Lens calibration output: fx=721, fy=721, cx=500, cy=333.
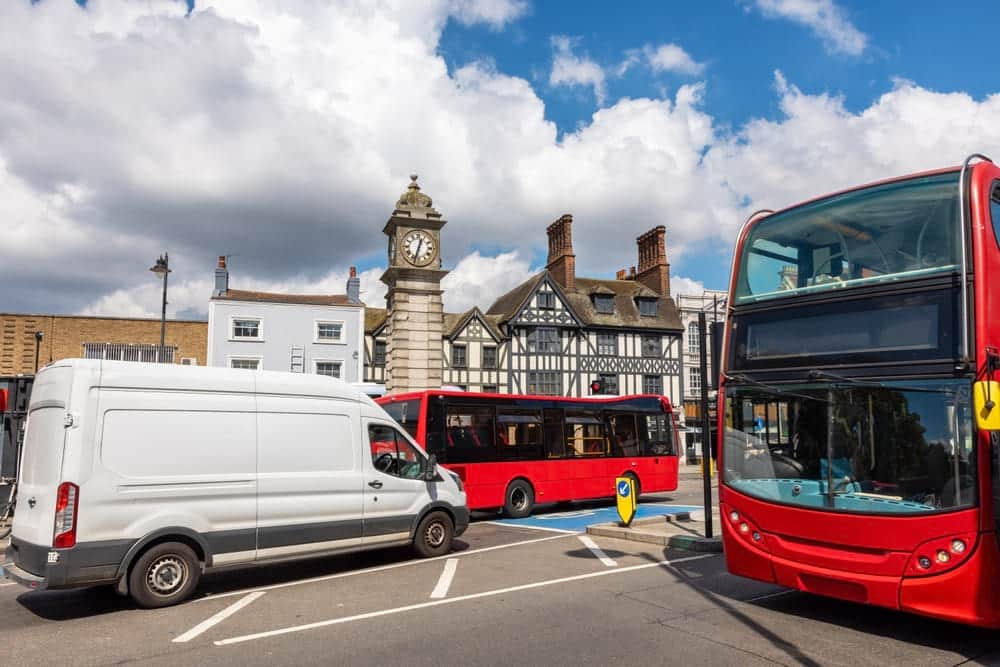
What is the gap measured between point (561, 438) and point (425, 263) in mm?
8364

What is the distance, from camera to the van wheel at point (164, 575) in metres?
7.50

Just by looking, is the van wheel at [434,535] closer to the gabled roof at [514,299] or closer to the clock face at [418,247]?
the clock face at [418,247]

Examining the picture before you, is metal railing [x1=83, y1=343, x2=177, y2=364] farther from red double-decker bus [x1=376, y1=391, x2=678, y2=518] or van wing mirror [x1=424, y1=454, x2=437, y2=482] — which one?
van wing mirror [x1=424, y1=454, x2=437, y2=482]

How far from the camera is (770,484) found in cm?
693

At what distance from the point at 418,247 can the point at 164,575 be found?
16.1 meters

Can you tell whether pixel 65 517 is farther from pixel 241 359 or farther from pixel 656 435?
pixel 241 359

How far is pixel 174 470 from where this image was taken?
7.88m

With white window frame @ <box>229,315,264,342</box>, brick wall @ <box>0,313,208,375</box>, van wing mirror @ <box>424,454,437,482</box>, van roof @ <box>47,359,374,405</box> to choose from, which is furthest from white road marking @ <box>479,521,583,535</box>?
brick wall @ <box>0,313,208,375</box>

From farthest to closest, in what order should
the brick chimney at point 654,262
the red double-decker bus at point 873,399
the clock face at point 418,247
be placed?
the brick chimney at point 654,262 < the clock face at point 418,247 < the red double-decker bus at point 873,399

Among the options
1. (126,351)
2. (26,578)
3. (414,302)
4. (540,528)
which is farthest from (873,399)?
(126,351)

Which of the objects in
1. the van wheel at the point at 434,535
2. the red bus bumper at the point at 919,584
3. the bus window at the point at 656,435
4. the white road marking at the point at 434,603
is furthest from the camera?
the bus window at the point at 656,435

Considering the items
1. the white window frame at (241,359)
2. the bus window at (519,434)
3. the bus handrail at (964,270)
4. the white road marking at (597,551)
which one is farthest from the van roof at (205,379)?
the white window frame at (241,359)

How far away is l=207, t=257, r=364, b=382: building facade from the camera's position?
1364 inches

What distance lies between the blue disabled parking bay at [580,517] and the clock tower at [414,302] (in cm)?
734
